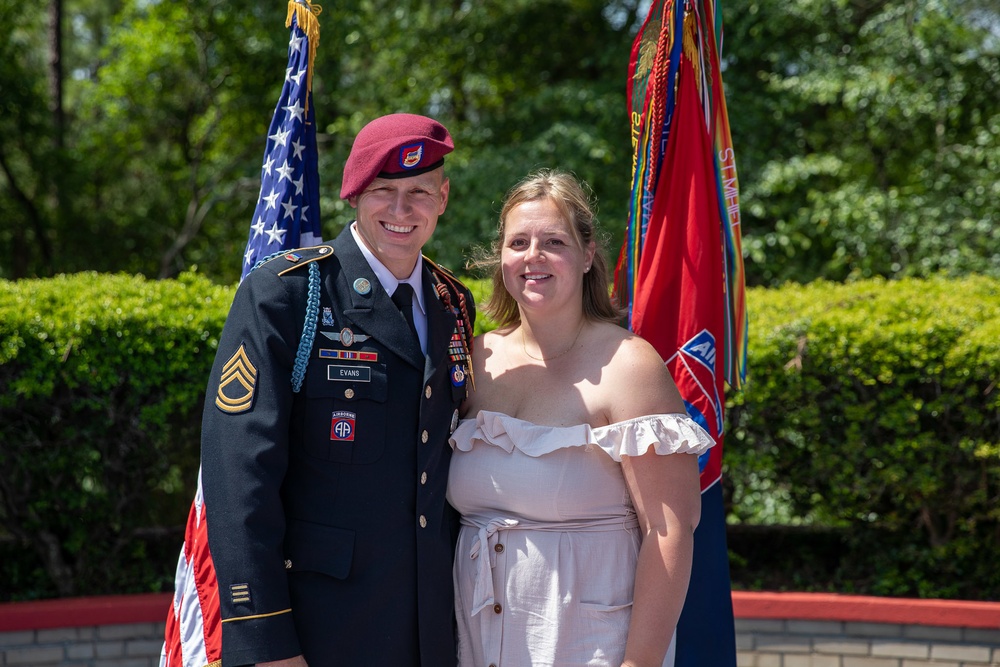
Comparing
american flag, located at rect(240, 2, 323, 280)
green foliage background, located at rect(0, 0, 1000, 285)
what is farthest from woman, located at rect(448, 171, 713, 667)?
green foliage background, located at rect(0, 0, 1000, 285)

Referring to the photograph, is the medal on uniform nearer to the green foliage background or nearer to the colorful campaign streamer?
the colorful campaign streamer

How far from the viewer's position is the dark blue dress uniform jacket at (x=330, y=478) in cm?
208

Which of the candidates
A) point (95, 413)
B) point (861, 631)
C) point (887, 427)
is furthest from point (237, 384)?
point (861, 631)

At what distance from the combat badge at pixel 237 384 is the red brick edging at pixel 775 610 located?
2339 mm

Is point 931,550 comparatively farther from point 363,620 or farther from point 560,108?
point 560,108

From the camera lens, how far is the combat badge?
6.92ft

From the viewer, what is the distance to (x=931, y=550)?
14.3 ft

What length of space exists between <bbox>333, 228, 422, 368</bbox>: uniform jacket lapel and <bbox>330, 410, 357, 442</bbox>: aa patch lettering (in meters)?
0.20

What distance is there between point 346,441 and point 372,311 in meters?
0.33

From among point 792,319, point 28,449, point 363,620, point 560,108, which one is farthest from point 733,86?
point 363,620

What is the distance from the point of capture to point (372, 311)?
234cm

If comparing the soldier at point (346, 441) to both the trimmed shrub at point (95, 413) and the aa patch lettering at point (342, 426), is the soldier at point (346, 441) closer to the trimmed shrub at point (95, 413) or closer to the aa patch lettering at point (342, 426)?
the aa patch lettering at point (342, 426)

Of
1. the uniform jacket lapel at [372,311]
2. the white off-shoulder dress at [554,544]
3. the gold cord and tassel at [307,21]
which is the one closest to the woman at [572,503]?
the white off-shoulder dress at [554,544]

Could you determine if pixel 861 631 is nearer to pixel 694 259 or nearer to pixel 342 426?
pixel 694 259
